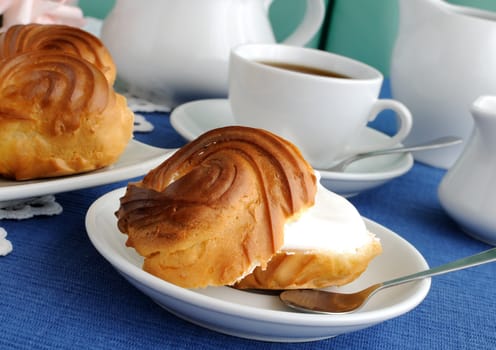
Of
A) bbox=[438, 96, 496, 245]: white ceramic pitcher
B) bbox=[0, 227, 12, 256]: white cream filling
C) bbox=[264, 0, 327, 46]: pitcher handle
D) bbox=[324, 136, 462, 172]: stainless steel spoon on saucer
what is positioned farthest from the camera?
bbox=[264, 0, 327, 46]: pitcher handle

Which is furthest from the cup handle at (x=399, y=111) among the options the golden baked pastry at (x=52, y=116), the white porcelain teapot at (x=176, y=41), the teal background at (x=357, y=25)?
the teal background at (x=357, y=25)

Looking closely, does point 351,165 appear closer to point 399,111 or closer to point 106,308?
point 399,111

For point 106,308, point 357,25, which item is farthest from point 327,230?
point 357,25

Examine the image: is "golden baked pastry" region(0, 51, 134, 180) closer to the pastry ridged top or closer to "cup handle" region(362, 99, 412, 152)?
the pastry ridged top

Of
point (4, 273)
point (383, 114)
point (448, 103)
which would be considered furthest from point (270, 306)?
point (383, 114)

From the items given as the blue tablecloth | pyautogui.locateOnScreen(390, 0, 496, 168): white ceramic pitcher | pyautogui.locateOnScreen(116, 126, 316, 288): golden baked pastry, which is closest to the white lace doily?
the blue tablecloth

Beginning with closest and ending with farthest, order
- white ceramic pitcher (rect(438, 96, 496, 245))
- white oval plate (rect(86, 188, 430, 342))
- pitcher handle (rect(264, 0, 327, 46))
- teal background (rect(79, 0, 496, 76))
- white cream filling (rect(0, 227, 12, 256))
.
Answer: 1. white oval plate (rect(86, 188, 430, 342))
2. white cream filling (rect(0, 227, 12, 256))
3. white ceramic pitcher (rect(438, 96, 496, 245))
4. pitcher handle (rect(264, 0, 327, 46))
5. teal background (rect(79, 0, 496, 76))

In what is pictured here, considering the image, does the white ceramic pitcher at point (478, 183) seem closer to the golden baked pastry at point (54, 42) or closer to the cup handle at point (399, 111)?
the cup handle at point (399, 111)
